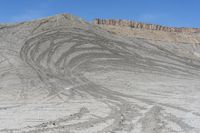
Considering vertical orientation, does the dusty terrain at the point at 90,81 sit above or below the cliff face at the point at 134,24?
below

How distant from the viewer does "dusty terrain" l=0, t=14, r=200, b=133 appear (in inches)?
610

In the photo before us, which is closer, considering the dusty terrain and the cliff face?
the dusty terrain

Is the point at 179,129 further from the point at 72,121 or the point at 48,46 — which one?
the point at 48,46

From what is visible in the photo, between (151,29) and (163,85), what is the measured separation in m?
37.0

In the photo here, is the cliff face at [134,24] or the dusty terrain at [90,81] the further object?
the cliff face at [134,24]

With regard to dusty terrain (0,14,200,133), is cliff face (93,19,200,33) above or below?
above

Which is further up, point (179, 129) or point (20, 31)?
point (20, 31)

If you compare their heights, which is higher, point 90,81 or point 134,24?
point 134,24

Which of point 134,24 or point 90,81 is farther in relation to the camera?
point 134,24

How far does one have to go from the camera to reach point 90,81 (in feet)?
109

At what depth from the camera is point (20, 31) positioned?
46.5 metres

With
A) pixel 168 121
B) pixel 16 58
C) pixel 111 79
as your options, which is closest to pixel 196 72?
pixel 111 79

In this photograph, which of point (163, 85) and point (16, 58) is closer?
point (163, 85)

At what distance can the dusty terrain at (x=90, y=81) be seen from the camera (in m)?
15.5
